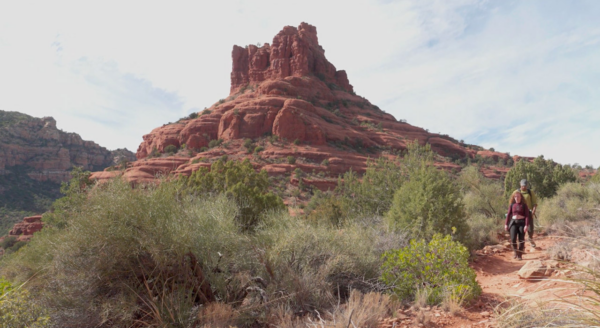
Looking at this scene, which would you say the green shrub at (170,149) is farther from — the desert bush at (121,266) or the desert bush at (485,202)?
the desert bush at (121,266)

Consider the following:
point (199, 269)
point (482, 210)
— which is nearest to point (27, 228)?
point (199, 269)

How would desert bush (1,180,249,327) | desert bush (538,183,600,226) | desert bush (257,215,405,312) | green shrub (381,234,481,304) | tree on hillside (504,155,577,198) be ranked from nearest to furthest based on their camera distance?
desert bush (1,180,249,327) → green shrub (381,234,481,304) → desert bush (257,215,405,312) → desert bush (538,183,600,226) → tree on hillside (504,155,577,198)

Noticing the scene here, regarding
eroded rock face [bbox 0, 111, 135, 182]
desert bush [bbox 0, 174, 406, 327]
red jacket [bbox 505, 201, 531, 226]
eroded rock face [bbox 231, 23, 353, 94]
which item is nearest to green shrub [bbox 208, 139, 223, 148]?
eroded rock face [bbox 231, 23, 353, 94]

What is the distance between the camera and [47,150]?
232 feet

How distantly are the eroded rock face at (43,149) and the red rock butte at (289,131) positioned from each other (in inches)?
1060

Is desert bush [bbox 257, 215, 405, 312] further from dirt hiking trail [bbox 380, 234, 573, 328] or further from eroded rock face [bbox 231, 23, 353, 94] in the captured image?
eroded rock face [bbox 231, 23, 353, 94]

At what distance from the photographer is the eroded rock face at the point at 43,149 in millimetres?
64000

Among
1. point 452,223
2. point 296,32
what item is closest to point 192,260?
point 452,223

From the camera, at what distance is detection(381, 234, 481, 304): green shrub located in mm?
4629

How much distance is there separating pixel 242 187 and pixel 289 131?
36081mm

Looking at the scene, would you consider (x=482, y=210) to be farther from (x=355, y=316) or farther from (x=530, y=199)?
(x=355, y=316)

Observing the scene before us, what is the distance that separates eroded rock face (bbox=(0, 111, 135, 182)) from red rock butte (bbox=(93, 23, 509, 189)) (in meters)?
26.9

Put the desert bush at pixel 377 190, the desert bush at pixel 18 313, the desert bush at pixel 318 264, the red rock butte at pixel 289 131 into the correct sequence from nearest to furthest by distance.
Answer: the desert bush at pixel 18 313, the desert bush at pixel 318 264, the desert bush at pixel 377 190, the red rock butte at pixel 289 131

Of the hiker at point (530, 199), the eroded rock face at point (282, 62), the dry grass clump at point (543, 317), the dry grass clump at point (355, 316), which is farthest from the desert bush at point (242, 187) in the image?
the eroded rock face at point (282, 62)
